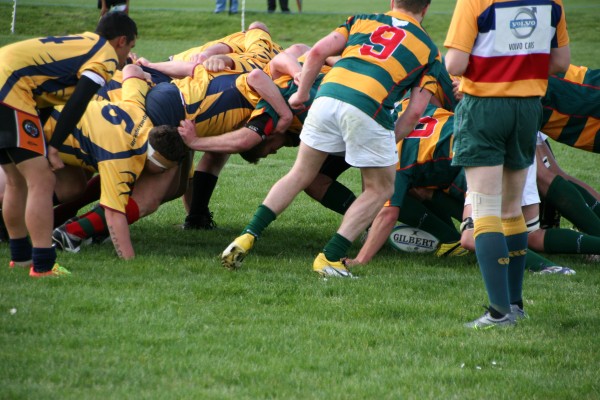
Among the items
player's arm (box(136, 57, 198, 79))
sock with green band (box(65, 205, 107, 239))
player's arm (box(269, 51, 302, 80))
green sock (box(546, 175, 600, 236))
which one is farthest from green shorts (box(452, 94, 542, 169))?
player's arm (box(136, 57, 198, 79))

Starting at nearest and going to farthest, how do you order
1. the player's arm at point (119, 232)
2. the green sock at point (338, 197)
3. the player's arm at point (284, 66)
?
the player's arm at point (119, 232) → the player's arm at point (284, 66) → the green sock at point (338, 197)

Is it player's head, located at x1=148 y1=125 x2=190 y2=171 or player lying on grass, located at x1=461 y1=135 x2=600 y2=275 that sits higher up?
player's head, located at x1=148 y1=125 x2=190 y2=171

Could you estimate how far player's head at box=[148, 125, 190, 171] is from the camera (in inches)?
249

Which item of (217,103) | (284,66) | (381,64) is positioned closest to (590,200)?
(381,64)

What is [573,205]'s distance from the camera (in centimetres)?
680

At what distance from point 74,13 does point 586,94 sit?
2046 cm

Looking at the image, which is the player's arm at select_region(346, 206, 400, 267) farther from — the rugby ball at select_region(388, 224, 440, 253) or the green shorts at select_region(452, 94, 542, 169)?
the green shorts at select_region(452, 94, 542, 169)

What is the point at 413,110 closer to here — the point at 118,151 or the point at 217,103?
the point at 217,103

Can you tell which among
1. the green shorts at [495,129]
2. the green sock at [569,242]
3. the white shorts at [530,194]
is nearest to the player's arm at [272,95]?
the white shorts at [530,194]

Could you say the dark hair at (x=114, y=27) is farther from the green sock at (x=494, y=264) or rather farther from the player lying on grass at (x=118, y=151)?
the green sock at (x=494, y=264)

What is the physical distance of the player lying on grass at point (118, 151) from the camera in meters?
6.23

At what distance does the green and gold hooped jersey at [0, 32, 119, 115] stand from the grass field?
1114 millimetres

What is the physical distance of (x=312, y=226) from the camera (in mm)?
8133

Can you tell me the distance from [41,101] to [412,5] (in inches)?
97.5
